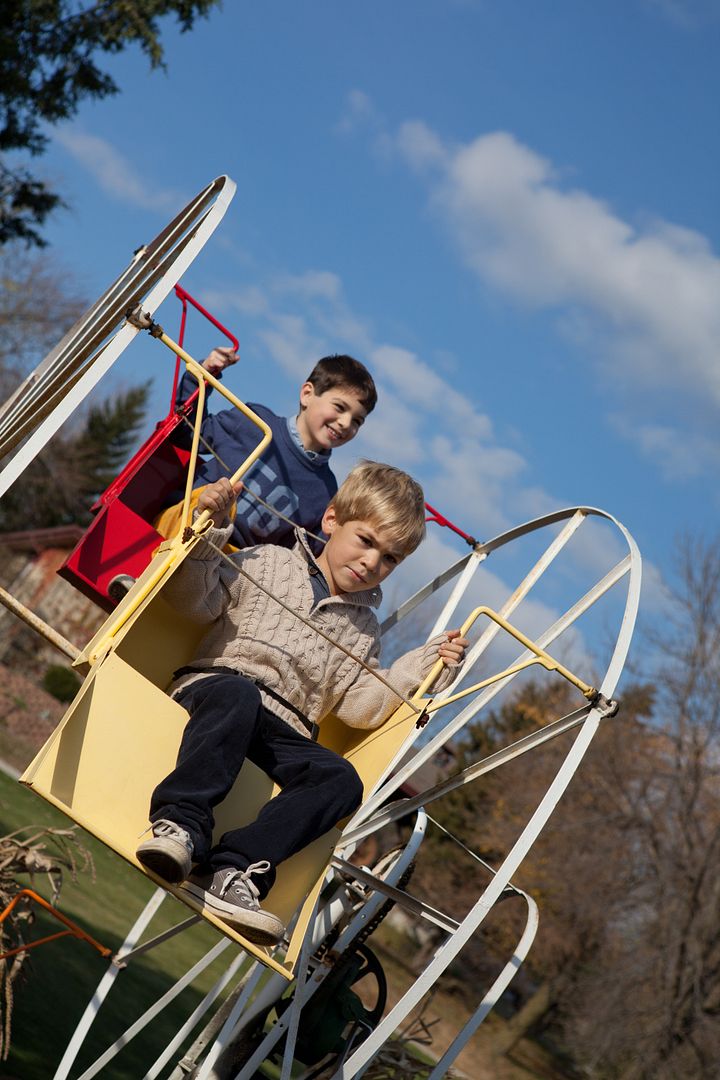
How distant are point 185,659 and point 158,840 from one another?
1.20 m

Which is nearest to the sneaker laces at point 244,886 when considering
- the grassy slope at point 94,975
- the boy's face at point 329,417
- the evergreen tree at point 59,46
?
the grassy slope at point 94,975

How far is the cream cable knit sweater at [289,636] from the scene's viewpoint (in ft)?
12.9

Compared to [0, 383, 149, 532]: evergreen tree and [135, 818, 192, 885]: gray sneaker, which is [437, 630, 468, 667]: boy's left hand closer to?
[135, 818, 192, 885]: gray sneaker

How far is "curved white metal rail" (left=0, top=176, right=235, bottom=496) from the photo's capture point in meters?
3.52

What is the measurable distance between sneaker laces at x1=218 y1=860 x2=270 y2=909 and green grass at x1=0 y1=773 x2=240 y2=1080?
207 cm

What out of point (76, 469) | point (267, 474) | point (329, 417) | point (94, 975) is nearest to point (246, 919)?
A: point (267, 474)

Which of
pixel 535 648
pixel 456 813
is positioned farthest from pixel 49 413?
pixel 456 813

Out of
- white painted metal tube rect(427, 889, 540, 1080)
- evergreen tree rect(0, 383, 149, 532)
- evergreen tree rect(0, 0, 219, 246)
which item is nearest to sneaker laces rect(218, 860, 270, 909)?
white painted metal tube rect(427, 889, 540, 1080)

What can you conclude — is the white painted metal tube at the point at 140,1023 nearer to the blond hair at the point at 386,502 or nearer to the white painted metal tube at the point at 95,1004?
the white painted metal tube at the point at 95,1004

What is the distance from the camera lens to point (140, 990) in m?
9.27

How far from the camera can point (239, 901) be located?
3346mm

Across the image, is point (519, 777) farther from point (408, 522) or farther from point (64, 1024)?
point (408, 522)

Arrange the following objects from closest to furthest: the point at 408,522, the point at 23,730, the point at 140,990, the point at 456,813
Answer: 1. the point at 408,522
2. the point at 140,990
3. the point at 23,730
4. the point at 456,813

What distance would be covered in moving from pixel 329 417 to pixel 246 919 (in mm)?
2399
